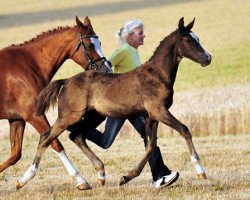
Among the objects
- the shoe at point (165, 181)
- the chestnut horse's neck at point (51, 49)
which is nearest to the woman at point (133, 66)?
the shoe at point (165, 181)

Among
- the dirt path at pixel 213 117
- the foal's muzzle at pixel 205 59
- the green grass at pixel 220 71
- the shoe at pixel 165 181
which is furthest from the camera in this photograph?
the green grass at pixel 220 71

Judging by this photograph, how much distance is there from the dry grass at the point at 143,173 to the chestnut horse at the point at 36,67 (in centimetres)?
58

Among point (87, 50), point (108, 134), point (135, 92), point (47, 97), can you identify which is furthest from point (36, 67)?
point (135, 92)

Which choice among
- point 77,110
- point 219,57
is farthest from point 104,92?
point 219,57

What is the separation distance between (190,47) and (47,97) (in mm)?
1776

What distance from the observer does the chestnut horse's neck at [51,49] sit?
38.7ft

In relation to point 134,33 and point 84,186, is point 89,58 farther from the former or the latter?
point 84,186

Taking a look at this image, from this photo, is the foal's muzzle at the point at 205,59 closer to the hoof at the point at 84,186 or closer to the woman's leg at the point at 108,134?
the woman's leg at the point at 108,134

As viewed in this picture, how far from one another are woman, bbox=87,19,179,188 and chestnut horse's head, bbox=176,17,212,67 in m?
0.78

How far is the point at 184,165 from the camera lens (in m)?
14.3

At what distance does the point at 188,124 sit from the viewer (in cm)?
2059

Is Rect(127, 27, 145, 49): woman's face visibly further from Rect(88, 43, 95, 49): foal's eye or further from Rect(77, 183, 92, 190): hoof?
Rect(77, 183, 92, 190): hoof

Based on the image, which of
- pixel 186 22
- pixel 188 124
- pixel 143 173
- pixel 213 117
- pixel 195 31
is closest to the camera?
pixel 143 173

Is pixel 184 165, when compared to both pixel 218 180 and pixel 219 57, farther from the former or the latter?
pixel 219 57
